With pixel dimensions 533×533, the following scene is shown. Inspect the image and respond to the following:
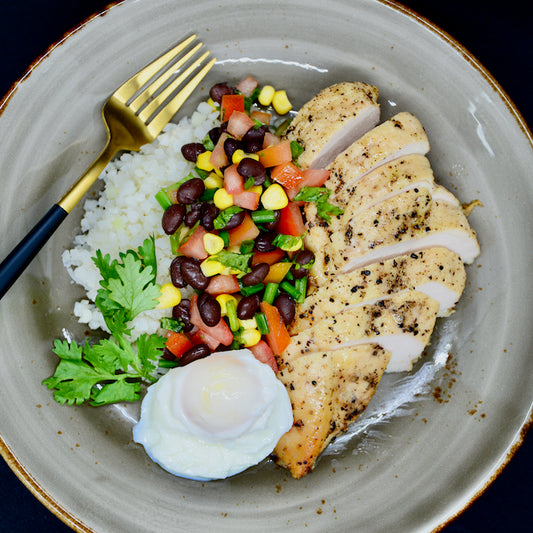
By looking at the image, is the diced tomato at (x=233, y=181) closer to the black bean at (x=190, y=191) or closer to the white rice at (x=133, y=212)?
the black bean at (x=190, y=191)

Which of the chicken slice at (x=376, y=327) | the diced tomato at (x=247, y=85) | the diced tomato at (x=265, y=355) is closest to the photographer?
the chicken slice at (x=376, y=327)

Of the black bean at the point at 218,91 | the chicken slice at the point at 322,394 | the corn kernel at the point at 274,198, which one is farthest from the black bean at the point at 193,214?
the chicken slice at the point at 322,394

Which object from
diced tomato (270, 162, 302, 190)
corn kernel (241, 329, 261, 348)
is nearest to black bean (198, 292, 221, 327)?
Answer: corn kernel (241, 329, 261, 348)

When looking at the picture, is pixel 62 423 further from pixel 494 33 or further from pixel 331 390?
pixel 494 33

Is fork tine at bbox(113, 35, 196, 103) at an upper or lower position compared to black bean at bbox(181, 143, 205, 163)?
upper

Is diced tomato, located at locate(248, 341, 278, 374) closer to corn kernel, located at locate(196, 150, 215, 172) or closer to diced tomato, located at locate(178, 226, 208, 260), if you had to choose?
diced tomato, located at locate(178, 226, 208, 260)
